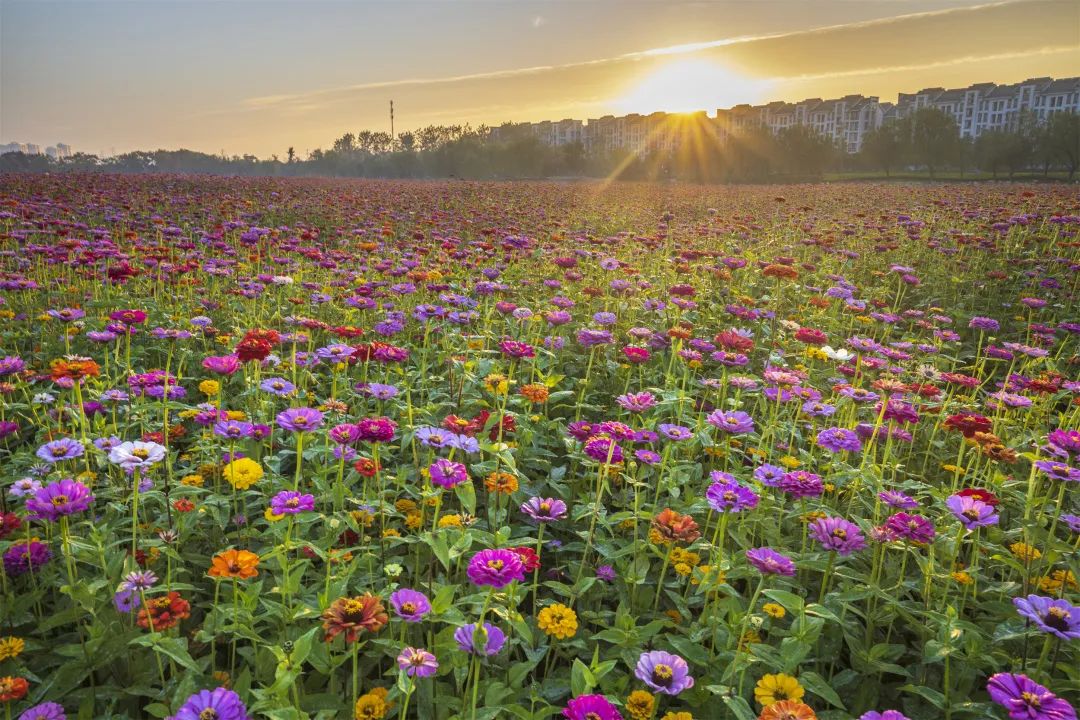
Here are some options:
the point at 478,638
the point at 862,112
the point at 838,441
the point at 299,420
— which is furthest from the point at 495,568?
the point at 862,112

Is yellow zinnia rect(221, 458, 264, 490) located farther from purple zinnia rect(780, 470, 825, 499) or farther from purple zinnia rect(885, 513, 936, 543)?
purple zinnia rect(885, 513, 936, 543)

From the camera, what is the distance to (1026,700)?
1.31 metres

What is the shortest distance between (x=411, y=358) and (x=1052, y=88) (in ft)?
395

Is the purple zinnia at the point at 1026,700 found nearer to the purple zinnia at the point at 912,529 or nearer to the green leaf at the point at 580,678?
the purple zinnia at the point at 912,529

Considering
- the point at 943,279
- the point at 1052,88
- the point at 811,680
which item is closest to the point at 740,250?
the point at 943,279

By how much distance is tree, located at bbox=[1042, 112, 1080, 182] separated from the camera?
39.2 m

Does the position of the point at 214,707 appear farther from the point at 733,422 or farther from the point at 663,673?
the point at 733,422

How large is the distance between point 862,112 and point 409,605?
123m

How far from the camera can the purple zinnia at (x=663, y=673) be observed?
4.56 ft

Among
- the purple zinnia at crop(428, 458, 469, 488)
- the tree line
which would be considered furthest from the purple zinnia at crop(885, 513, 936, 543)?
the tree line

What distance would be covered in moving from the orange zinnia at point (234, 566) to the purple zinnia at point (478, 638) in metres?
0.58

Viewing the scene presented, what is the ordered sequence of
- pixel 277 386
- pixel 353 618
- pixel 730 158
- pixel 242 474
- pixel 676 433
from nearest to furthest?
pixel 353 618 → pixel 242 474 → pixel 676 433 → pixel 277 386 → pixel 730 158

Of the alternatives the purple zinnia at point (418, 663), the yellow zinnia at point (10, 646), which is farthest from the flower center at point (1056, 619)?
the yellow zinnia at point (10, 646)

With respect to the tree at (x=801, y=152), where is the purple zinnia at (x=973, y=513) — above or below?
below
